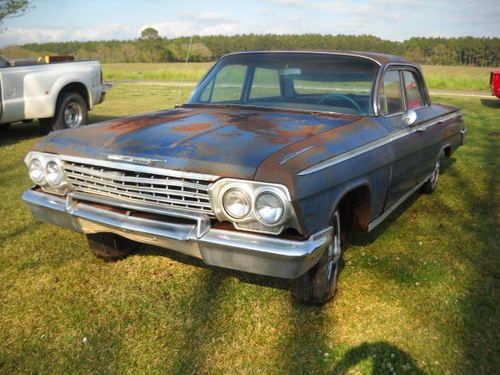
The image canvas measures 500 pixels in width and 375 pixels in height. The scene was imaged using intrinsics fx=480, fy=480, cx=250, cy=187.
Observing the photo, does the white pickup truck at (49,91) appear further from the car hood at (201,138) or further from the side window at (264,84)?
the side window at (264,84)

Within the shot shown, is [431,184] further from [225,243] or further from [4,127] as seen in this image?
[4,127]

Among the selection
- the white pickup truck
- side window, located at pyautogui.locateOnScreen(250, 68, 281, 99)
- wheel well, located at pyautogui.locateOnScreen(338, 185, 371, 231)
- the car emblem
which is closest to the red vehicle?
the white pickup truck

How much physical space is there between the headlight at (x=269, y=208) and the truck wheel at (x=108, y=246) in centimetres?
154

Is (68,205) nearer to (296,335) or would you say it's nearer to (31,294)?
(31,294)

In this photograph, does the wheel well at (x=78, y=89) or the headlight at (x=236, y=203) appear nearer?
the headlight at (x=236, y=203)

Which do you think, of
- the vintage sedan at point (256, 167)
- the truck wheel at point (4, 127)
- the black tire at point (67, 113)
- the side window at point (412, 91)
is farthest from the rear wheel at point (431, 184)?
the truck wheel at point (4, 127)

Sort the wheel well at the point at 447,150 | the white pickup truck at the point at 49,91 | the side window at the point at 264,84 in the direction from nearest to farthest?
1. the side window at the point at 264,84
2. the wheel well at the point at 447,150
3. the white pickup truck at the point at 49,91

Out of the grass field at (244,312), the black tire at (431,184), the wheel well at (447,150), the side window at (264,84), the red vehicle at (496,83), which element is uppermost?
the red vehicle at (496,83)

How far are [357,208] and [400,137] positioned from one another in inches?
30.4

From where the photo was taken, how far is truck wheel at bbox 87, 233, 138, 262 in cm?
351

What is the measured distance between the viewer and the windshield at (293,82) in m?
3.62

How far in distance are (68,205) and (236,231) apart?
118cm

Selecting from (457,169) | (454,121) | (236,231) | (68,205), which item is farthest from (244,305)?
(457,169)

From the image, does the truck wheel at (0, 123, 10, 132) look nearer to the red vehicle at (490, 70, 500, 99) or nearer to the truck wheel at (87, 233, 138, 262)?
the truck wheel at (87, 233, 138, 262)
